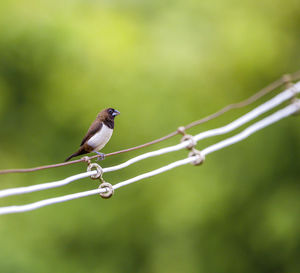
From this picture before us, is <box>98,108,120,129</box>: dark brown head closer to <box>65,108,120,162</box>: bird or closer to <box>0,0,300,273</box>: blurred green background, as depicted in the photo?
<box>65,108,120,162</box>: bird

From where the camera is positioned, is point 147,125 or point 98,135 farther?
point 147,125

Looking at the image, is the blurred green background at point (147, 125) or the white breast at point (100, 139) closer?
the white breast at point (100, 139)

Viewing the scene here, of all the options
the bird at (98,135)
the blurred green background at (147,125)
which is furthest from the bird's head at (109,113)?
the blurred green background at (147,125)

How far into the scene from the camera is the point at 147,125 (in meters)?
11.4

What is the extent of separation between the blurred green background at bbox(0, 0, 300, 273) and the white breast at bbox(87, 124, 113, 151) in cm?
799

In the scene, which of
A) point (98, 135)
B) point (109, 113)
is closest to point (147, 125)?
point (109, 113)

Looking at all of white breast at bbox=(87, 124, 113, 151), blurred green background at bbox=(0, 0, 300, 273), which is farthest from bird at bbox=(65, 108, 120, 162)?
blurred green background at bbox=(0, 0, 300, 273)

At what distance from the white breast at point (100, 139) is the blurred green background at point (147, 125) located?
7.99 metres

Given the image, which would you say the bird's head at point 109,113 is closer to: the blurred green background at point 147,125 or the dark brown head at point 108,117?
the dark brown head at point 108,117

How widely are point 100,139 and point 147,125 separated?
334 inches

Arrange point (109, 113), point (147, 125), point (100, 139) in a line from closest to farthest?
1. point (100, 139)
2. point (109, 113)
3. point (147, 125)

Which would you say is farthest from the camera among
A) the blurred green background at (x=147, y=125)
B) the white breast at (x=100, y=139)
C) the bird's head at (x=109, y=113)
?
the blurred green background at (x=147, y=125)

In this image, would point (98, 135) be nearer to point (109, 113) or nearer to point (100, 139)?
point (100, 139)

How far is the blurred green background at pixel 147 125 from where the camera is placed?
11.6m
